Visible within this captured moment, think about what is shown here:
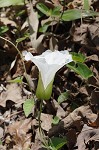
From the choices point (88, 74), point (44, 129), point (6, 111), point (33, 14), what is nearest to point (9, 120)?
point (6, 111)

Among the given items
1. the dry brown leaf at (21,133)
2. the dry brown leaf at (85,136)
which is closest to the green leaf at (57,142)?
the dry brown leaf at (85,136)

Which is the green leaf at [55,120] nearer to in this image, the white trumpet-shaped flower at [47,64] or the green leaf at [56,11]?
the white trumpet-shaped flower at [47,64]

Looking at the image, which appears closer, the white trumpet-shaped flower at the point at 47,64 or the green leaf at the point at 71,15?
the white trumpet-shaped flower at the point at 47,64

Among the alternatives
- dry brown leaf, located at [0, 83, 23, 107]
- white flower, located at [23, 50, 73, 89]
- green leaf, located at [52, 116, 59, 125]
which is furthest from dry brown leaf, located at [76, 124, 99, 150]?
dry brown leaf, located at [0, 83, 23, 107]

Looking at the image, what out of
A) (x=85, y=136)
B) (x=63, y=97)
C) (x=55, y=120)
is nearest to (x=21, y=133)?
(x=55, y=120)

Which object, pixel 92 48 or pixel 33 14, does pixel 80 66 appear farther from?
pixel 33 14

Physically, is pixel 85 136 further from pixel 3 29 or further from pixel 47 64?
pixel 3 29
